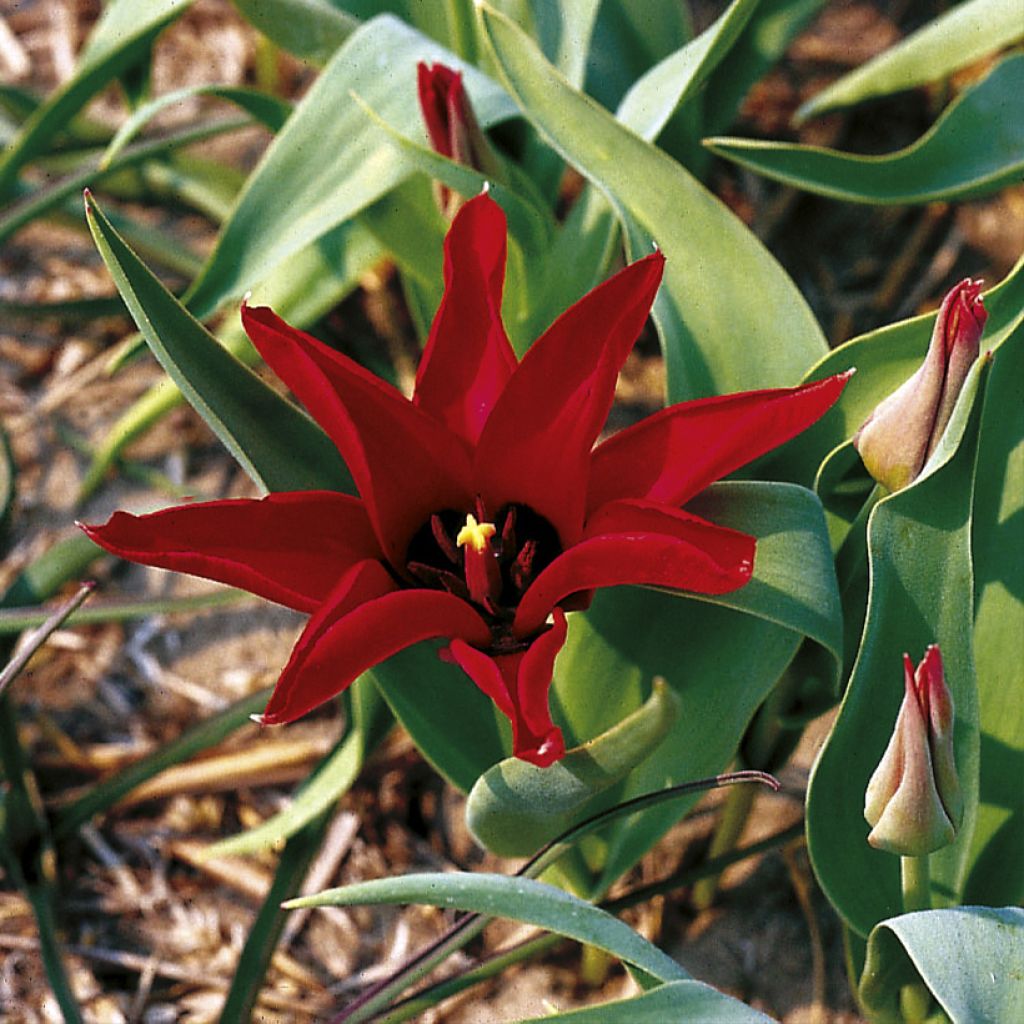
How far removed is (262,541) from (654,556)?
0.21 metres


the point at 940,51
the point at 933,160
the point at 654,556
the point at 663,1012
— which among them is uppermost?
the point at 940,51

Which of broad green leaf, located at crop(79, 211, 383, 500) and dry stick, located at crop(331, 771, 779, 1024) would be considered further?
broad green leaf, located at crop(79, 211, 383, 500)

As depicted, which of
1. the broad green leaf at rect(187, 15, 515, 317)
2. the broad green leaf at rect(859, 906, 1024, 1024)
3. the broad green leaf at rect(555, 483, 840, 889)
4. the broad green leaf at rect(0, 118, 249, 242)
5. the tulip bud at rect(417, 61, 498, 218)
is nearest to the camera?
the broad green leaf at rect(859, 906, 1024, 1024)

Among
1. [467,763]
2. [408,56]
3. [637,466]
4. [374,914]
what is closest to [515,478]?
[637,466]

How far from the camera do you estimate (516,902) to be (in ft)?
2.28

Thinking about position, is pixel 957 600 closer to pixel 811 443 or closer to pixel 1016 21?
pixel 811 443

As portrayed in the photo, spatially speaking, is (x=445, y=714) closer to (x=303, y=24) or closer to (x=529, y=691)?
(x=529, y=691)

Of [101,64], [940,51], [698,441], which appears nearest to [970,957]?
[698,441]

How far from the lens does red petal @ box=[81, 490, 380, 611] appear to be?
68 centimetres

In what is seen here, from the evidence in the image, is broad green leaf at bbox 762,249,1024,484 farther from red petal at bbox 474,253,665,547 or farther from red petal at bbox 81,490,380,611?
red petal at bbox 81,490,380,611

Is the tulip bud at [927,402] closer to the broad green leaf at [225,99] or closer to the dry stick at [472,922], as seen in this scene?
the dry stick at [472,922]

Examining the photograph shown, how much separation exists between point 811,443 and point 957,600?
0.16 metres

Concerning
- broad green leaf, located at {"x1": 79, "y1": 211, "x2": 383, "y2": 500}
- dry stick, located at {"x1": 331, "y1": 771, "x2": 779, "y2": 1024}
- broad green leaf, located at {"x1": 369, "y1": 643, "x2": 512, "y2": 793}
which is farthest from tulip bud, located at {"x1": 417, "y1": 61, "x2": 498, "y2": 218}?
dry stick, located at {"x1": 331, "y1": 771, "x2": 779, "y2": 1024}

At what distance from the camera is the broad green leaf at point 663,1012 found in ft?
2.17
